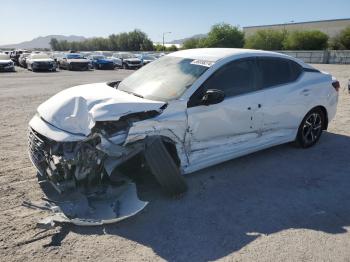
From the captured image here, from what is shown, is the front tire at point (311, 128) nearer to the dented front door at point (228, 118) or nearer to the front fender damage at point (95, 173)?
the dented front door at point (228, 118)

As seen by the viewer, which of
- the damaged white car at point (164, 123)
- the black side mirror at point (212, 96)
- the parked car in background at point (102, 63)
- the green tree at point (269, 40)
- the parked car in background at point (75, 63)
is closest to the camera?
the damaged white car at point (164, 123)

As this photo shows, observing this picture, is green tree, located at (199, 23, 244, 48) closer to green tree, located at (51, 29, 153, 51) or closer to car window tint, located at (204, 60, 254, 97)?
green tree, located at (51, 29, 153, 51)

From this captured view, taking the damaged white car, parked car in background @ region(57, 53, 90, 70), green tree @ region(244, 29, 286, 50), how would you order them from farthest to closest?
green tree @ region(244, 29, 286, 50) < parked car in background @ region(57, 53, 90, 70) < the damaged white car

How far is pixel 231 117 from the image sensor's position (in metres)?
4.91

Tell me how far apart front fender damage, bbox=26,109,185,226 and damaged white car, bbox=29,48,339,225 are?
11 millimetres

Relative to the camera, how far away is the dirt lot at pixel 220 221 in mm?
3297

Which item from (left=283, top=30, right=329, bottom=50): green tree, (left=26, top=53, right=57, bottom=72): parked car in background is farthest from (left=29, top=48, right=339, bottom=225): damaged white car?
(left=283, top=30, right=329, bottom=50): green tree

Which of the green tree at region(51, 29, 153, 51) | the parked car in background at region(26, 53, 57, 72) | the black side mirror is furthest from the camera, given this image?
the green tree at region(51, 29, 153, 51)

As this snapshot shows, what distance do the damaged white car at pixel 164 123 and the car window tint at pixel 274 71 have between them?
0.05ft

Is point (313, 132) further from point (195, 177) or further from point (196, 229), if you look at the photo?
point (196, 229)

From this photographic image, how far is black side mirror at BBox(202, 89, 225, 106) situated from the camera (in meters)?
4.51

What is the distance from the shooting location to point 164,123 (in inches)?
167

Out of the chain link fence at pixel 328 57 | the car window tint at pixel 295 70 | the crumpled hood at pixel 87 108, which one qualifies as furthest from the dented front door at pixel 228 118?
the chain link fence at pixel 328 57

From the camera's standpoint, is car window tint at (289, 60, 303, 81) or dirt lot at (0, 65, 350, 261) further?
car window tint at (289, 60, 303, 81)
